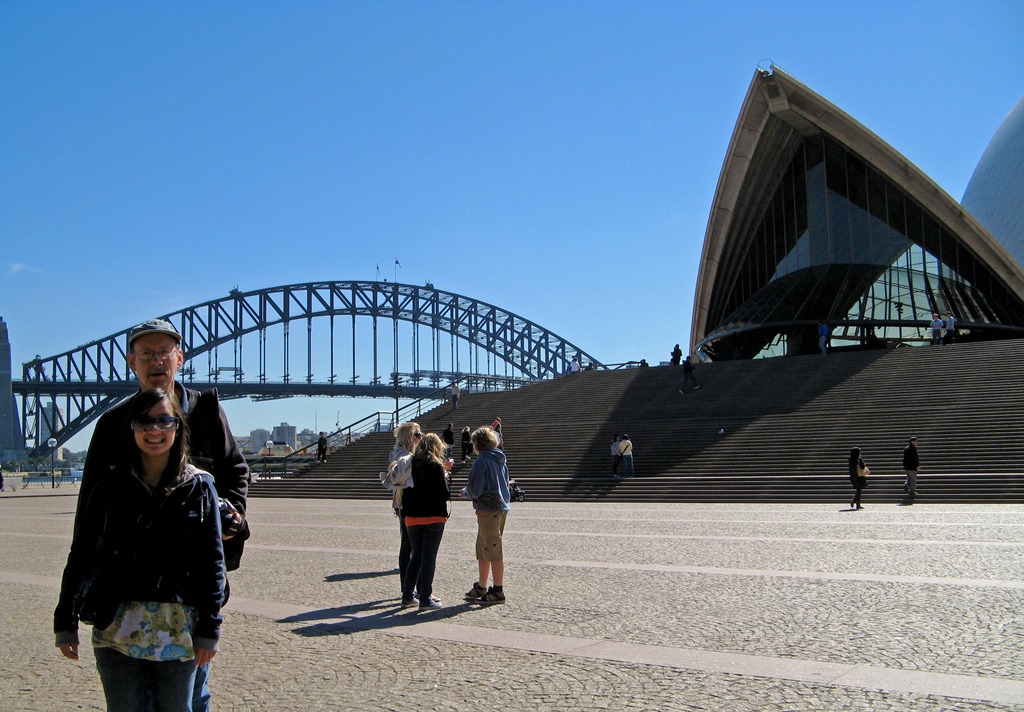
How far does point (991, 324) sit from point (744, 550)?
105 ft

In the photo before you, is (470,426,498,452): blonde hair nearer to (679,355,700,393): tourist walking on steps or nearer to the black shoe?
the black shoe

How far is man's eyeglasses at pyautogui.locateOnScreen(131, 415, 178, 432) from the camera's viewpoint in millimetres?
3213

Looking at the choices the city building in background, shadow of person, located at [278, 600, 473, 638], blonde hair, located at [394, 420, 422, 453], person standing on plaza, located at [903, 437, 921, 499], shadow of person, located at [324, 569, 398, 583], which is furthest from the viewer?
the city building in background

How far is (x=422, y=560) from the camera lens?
7691 mm

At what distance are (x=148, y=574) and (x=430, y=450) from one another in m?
4.86

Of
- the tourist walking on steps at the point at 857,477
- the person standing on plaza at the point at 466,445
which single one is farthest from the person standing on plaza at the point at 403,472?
the person standing on plaza at the point at 466,445

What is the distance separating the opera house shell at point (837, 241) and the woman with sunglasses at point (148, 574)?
39.1 m

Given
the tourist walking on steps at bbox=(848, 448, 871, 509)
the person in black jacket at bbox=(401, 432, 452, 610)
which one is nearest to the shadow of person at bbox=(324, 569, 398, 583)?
the person in black jacket at bbox=(401, 432, 452, 610)

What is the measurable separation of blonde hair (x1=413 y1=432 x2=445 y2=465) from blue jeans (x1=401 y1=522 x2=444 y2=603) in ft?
1.75

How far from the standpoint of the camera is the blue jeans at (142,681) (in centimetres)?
321

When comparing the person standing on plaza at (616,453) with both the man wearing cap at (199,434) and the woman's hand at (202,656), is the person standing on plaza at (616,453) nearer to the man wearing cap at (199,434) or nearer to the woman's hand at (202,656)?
the man wearing cap at (199,434)

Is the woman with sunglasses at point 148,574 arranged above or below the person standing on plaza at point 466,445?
below

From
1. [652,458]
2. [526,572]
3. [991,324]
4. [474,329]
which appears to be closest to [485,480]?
[526,572]

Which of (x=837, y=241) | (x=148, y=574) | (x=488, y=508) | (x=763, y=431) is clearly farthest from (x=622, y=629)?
(x=837, y=241)
